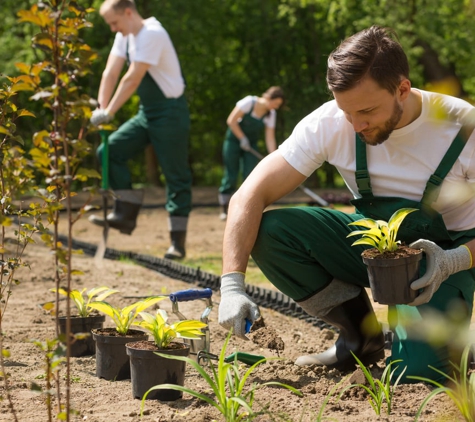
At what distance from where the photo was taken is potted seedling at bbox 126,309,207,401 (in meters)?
2.53

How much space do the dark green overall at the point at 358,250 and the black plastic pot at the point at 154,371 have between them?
646 millimetres

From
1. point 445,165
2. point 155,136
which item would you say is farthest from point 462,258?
point 155,136

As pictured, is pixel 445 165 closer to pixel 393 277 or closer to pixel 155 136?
pixel 393 277

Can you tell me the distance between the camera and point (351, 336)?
3.10 meters

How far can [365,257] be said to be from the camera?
2609 millimetres

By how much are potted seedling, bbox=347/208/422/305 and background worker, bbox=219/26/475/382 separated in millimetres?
136

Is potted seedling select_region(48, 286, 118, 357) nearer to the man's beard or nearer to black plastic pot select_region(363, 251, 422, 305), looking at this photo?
black plastic pot select_region(363, 251, 422, 305)

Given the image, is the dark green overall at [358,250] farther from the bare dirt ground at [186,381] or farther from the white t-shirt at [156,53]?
the white t-shirt at [156,53]

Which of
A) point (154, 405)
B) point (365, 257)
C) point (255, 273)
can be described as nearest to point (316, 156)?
point (365, 257)

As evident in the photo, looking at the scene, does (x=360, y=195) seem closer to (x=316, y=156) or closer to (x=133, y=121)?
(x=316, y=156)

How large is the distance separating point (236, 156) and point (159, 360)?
7428 mm

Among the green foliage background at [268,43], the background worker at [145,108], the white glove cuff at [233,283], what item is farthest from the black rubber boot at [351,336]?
the green foliage background at [268,43]

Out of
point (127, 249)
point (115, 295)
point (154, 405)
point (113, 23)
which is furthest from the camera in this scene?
point (127, 249)

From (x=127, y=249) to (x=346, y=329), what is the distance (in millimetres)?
4596
